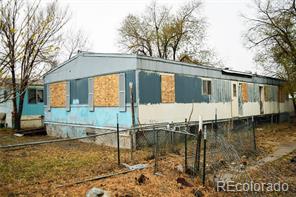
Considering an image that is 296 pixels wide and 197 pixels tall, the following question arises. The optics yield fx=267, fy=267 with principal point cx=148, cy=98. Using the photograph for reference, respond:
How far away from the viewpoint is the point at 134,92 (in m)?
11.2

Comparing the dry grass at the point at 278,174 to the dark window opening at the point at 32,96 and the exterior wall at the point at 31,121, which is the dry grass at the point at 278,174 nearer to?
the exterior wall at the point at 31,121

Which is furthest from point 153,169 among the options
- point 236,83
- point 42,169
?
point 236,83

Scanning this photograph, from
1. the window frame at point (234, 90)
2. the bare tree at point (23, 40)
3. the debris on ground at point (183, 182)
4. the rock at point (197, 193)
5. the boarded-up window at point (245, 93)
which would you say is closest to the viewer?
the bare tree at point (23, 40)

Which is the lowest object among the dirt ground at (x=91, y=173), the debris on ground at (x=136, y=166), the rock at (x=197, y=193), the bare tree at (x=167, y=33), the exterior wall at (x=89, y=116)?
the rock at (x=197, y=193)

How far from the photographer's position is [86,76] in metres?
13.9

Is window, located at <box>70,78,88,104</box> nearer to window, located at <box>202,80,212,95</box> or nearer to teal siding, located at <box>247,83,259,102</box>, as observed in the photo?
window, located at <box>202,80,212,95</box>

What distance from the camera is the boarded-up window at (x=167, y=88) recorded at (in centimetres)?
1222

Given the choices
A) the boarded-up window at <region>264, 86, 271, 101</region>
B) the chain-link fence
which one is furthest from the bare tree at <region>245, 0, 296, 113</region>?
the chain-link fence

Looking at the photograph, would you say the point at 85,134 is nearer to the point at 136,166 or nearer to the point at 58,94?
the point at 58,94

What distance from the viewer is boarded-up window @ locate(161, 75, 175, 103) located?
1222 cm

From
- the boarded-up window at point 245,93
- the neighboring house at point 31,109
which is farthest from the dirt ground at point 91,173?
the neighboring house at point 31,109

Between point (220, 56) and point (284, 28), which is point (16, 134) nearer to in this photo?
point (284, 28)

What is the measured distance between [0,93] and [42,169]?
13.1 feet

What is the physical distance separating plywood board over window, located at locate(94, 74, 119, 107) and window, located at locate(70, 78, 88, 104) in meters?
1.01
